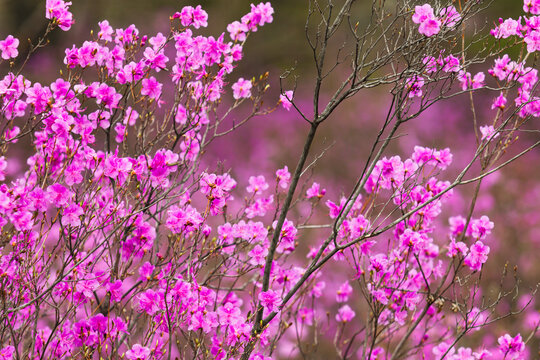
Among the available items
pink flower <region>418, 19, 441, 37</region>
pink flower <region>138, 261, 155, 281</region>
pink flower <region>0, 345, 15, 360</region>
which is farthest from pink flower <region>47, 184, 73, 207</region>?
pink flower <region>418, 19, 441, 37</region>

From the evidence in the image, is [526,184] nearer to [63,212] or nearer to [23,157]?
[63,212]

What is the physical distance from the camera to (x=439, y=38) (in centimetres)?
266

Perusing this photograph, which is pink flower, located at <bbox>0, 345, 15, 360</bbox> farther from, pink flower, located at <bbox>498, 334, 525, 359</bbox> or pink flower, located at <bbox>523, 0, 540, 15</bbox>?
pink flower, located at <bbox>523, 0, 540, 15</bbox>

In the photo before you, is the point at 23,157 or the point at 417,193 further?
the point at 23,157

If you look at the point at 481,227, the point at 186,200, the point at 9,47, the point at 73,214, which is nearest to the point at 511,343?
the point at 481,227

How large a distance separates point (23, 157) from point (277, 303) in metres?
8.72

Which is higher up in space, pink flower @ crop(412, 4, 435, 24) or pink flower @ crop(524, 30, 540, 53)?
pink flower @ crop(524, 30, 540, 53)

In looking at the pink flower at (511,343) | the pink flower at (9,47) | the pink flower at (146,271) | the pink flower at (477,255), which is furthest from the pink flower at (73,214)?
the pink flower at (511,343)

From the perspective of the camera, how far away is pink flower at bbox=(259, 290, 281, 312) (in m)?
2.67

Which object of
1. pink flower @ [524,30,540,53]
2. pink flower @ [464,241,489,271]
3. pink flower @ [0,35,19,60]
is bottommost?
pink flower @ [464,241,489,271]

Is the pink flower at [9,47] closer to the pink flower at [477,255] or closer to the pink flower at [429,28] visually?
the pink flower at [429,28]

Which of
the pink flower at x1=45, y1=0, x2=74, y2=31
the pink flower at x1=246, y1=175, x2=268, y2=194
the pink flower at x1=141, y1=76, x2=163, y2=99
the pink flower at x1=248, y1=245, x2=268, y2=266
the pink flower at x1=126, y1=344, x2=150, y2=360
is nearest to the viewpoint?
the pink flower at x1=126, y1=344, x2=150, y2=360

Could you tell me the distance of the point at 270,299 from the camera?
106 inches

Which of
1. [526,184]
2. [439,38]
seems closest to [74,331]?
[439,38]
